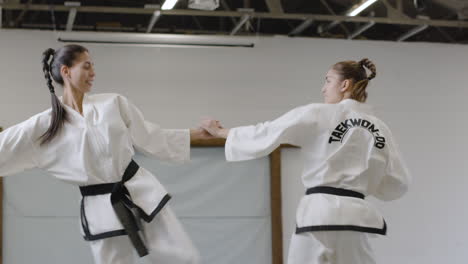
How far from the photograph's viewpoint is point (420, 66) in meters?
6.67

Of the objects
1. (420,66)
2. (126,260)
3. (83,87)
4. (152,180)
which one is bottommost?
(126,260)

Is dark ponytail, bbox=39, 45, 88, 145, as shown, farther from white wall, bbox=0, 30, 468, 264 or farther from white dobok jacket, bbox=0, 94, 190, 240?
white wall, bbox=0, 30, 468, 264

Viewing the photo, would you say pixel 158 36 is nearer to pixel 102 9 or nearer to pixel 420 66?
pixel 102 9

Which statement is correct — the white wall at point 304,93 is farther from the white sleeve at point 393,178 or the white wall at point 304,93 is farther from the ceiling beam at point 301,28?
the white sleeve at point 393,178

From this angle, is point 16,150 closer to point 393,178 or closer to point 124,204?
point 124,204

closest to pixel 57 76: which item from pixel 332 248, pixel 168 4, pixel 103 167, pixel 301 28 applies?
pixel 103 167

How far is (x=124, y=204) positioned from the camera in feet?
9.78

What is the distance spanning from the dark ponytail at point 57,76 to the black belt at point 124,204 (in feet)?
0.86

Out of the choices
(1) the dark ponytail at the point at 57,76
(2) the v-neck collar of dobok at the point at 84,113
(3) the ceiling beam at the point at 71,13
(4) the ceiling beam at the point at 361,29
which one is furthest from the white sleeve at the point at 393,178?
(4) the ceiling beam at the point at 361,29

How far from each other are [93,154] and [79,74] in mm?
349

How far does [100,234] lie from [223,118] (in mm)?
3299

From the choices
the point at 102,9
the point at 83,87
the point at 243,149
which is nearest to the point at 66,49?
the point at 83,87

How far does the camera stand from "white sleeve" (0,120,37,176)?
9.91 feet

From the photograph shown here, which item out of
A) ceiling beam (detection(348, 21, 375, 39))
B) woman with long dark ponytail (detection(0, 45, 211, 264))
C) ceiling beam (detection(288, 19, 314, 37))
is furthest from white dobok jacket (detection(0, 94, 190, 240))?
ceiling beam (detection(348, 21, 375, 39))
